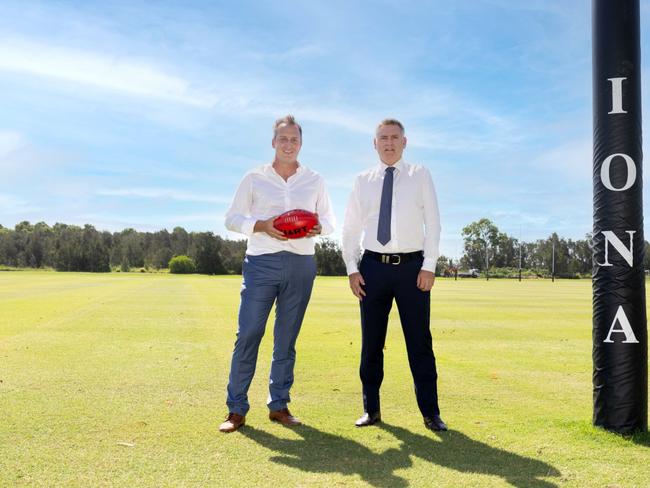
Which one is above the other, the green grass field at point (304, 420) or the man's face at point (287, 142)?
the man's face at point (287, 142)

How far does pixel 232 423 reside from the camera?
548 cm

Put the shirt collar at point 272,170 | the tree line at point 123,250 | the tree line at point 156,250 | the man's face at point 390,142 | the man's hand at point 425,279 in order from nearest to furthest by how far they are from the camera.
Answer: the man's hand at point 425,279
the man's face at point 390,142
the shirt collar at point 272,170
the tree line at point 123,250
the tree line at point 156,250

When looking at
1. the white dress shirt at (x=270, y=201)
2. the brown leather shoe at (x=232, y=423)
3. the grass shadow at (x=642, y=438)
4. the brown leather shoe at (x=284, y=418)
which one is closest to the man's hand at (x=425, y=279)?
the white dress shirt at (x=270, y=201)

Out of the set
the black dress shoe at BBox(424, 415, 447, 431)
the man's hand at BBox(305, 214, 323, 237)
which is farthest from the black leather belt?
A: the black dress shoe at BBox(424, 415, 447, 431)

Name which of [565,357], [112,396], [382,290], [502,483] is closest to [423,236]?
[382,290]

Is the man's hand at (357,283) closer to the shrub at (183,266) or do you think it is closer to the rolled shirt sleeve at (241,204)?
the rolled shirt sleeve at (241,204)

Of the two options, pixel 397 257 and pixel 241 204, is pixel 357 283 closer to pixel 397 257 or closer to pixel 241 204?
pixel 397 257

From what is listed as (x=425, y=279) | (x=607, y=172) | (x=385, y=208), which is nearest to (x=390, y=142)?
(x=385, y=208)

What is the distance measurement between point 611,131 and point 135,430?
482 centimetres

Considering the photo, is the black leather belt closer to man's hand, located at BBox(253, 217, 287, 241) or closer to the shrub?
man's hand, located at BBox(253, 217, 287, 241)

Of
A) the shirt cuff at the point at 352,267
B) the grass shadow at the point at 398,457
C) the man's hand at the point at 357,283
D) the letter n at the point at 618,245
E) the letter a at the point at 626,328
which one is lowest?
the grass shadow at the point at 398,457

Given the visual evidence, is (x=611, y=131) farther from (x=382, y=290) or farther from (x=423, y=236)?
(x=382, y=290)

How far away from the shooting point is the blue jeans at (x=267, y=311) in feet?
18.6

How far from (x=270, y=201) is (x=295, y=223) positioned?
17.2 inches
